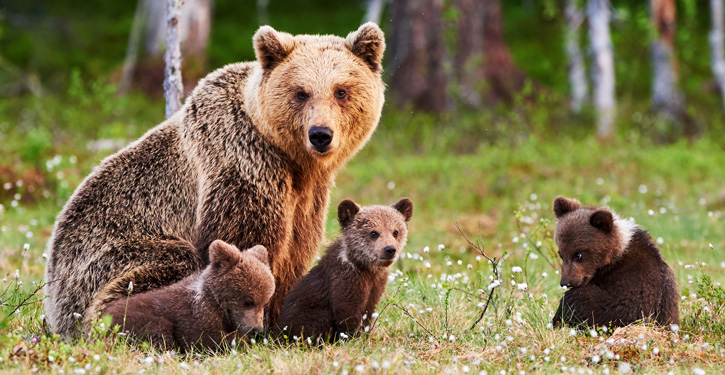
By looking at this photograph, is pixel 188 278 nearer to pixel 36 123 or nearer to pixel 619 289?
pixel 619 289

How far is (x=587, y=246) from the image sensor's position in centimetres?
571

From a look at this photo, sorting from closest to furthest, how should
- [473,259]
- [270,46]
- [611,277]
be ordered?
[611,277] < [270,46] < [473,259]

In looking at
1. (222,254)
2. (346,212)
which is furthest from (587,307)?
(222,254)

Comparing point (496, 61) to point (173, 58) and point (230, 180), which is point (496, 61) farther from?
point (230, 180)

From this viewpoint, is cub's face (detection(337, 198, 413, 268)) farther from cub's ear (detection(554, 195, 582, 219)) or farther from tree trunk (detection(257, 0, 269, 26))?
tree trunk (detection(257, 0, 269, 26))

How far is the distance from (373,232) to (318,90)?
117 cm

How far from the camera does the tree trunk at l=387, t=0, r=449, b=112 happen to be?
776 inches

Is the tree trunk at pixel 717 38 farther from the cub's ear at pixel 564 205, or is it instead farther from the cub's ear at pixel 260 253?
the cub's ear at pixel 260 253

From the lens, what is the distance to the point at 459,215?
39.7ft

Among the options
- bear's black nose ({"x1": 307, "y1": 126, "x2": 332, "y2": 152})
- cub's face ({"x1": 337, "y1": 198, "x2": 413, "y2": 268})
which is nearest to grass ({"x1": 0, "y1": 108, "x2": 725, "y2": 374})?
cub's face ({"x1": 337, "y1": 198, "x2": 413, "y2": 268})

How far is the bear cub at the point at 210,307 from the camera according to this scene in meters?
5.50

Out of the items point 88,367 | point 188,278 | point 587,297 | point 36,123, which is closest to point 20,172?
point 36,123

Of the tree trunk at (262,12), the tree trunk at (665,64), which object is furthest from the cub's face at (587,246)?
the tree trunk at (262,12)

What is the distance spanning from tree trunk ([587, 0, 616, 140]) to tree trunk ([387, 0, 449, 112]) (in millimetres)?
3760
